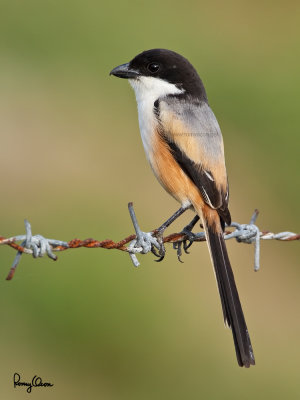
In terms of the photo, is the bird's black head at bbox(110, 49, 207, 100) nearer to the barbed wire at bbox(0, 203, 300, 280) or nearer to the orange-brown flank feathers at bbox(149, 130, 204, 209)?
the orange-brown flank feathers at bbox(149, 130, 204, 209)

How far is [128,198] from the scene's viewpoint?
28.8ft

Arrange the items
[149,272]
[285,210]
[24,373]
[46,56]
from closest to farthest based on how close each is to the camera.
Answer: [24,373] → [149,272] → [285,210] → [46,56]

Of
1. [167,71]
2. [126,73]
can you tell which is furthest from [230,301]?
[126,73]

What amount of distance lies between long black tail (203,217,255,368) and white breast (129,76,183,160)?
79 centimetres

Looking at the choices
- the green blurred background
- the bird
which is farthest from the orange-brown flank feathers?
the green blurred background

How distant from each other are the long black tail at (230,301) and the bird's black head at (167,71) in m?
1.14

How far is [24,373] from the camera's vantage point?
21.7 ft

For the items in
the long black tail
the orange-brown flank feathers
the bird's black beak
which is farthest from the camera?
the bird's black beak

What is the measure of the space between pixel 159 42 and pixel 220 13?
168 cm

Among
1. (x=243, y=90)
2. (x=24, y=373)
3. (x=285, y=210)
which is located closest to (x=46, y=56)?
(x=243, y=90)

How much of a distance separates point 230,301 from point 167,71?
1864 millimetres

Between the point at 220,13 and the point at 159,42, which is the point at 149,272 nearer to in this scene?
the point at 159,42

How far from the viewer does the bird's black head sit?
5922 millimetres

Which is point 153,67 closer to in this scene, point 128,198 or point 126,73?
point 126,73
